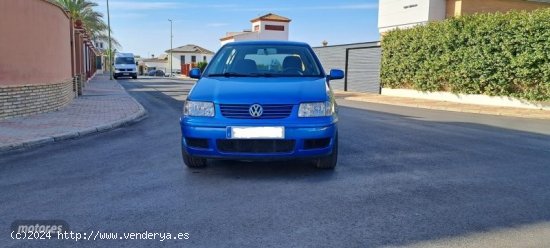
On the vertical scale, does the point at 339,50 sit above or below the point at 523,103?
above

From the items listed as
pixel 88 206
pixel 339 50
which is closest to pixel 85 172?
pixel 88 206

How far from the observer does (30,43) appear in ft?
34.9

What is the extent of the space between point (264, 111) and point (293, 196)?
0.99 m

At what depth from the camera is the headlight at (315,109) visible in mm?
4871

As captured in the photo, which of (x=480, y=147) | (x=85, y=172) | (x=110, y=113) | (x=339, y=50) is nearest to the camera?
(x=85, y=172)

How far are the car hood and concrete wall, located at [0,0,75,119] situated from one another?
21.3 feet

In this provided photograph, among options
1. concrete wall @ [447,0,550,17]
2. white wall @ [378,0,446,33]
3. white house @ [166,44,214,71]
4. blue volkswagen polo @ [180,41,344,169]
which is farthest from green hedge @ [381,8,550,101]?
white house @ [166,44,214,71]

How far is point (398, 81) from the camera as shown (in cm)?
2080

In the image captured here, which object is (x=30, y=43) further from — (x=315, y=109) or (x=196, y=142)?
(x=315, y=109)

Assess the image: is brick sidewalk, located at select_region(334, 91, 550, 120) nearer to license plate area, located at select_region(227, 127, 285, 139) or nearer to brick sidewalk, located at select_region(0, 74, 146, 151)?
brick sidewalk, located at select_region(0, 74, 146, 151)

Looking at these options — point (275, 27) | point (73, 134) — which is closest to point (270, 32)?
point (275, 27)

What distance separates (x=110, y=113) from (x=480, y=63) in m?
12.7

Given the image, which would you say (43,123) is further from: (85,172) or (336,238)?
(336,238)

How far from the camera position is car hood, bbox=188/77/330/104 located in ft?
15.9
